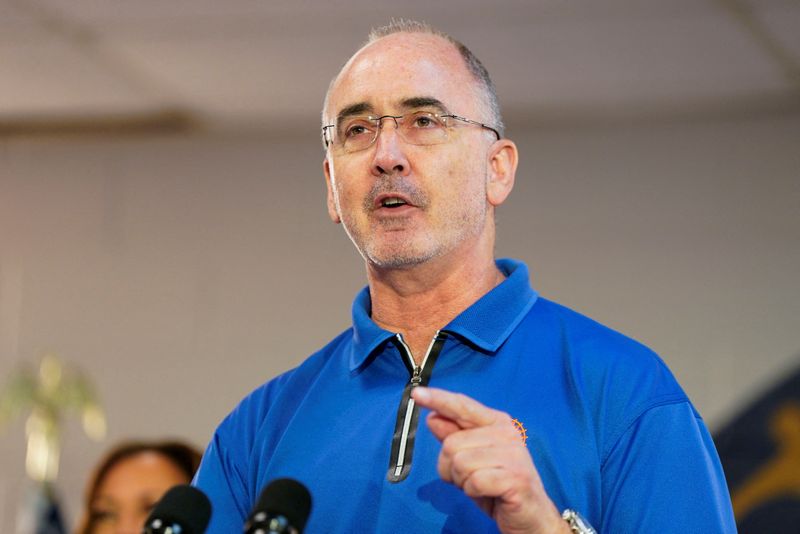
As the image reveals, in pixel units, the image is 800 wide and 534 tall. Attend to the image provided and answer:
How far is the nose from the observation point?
1.52 m

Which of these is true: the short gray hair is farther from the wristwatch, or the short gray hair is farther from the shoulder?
the wristwatch

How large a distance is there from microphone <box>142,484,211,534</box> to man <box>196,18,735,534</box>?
0.25 metres

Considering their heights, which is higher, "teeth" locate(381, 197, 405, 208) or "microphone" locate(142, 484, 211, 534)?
"teeth" locate(381, 197, 405, 208)

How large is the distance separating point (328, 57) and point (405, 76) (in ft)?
8.48

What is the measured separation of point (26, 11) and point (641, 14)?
6.14 feet

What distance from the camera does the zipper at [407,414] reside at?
4.62 feet

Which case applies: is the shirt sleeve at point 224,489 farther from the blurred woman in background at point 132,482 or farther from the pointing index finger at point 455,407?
the blurred woman in background at point 132,482

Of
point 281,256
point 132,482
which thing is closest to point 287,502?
point 132,482

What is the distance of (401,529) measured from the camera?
1.38 metres

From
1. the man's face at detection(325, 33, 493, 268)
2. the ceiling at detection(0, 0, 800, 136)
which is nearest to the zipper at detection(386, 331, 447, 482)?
the man's face at detection(325, 33, 493, 268)

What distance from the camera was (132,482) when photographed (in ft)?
10.9

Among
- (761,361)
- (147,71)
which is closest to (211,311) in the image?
(147,71)

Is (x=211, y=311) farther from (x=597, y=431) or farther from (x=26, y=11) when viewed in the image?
(x=597, y=431)

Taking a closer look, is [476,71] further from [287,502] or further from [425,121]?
[287,502]
